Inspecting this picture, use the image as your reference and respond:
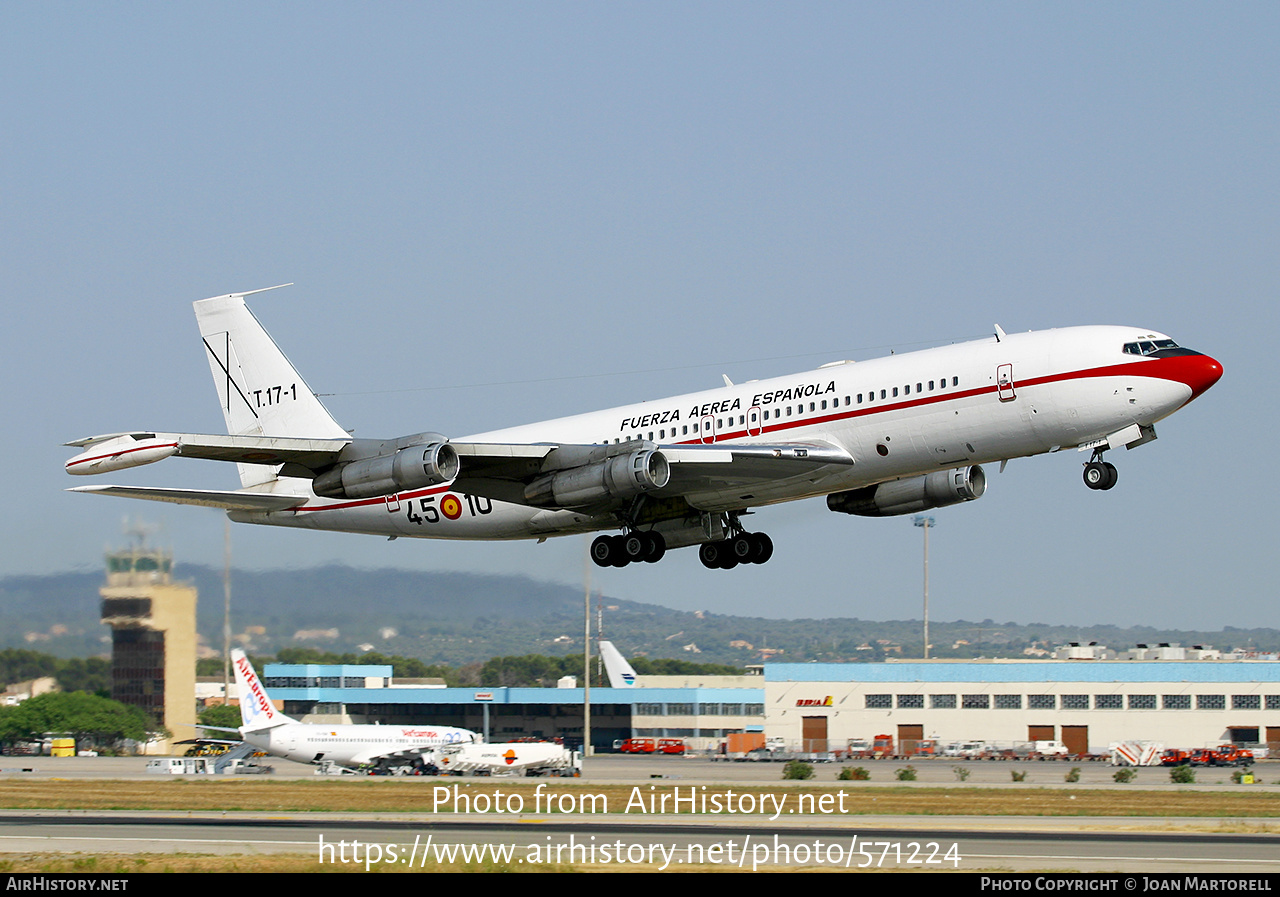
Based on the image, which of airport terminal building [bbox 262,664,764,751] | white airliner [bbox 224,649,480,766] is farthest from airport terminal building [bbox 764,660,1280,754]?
white airliner [bbox 224,649,480,766]

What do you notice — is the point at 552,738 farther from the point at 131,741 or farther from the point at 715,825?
the point at 715,825

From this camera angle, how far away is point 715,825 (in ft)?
151

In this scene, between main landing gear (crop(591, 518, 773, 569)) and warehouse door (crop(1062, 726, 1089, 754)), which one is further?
warehouse door (crop(1062, 726, 1089, 754))

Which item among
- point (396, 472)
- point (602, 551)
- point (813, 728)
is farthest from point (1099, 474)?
point (813, 728)

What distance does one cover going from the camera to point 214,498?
165ft

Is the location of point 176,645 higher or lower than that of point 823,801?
higher

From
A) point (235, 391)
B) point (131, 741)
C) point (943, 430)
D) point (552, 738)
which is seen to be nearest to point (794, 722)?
point (552, 738)

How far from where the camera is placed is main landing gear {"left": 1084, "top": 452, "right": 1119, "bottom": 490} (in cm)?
4103

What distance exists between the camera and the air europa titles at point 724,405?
44.6 meters

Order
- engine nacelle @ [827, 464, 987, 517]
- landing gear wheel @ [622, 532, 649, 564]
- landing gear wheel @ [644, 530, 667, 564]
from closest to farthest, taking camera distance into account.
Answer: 1. engine nacelle @ [827, 464, 987, 517]
2. landing gear wheel @ [622, 532, 649, 564]
3. landing gear wheel @ [644, 530, 667, 564]

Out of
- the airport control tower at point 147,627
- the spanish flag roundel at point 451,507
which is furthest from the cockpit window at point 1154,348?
the airport control tower at point 147,627

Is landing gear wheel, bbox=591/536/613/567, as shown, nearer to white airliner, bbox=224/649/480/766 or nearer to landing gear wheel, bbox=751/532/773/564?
landing gear wheel, bbox=751/532/773/564

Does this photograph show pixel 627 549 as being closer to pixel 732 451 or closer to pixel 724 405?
pixel 724 405
